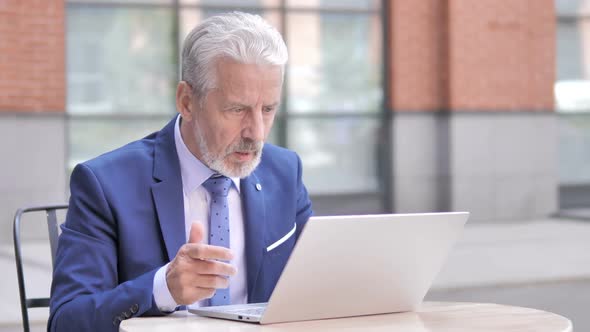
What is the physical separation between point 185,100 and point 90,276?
0.55 m

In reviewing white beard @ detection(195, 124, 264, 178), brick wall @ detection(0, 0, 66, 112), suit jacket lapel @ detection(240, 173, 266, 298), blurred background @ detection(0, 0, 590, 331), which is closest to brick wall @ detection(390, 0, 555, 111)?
blurred background @ detection(0, 0, 590, 331)

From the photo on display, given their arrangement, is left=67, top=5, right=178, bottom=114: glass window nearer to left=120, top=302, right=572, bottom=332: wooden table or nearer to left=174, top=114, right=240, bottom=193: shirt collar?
left=174, top=114, right=240, bottom=193: shirt collar

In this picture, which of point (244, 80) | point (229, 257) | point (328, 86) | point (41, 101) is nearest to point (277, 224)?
point (244, 80)

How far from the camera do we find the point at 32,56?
381 inches

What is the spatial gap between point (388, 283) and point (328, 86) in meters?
9.17

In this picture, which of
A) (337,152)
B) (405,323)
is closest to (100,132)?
(337,152)

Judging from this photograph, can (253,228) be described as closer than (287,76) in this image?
Yes

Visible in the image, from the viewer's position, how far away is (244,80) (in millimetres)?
2432

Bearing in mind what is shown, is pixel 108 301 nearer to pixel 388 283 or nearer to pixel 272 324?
pixel 272 324

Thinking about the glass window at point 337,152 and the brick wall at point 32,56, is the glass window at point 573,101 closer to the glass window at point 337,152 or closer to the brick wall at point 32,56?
the glass window at point 337,152

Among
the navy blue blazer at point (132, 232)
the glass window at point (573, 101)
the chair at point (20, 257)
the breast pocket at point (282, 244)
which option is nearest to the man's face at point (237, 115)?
the navy blue blazer at point (132, 232)

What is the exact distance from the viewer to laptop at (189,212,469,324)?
6.68 ft

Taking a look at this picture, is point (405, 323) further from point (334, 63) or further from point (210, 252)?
point (334, 63)

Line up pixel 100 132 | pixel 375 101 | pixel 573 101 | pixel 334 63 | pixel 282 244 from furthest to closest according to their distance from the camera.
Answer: pixel 573 101, pixel 375 101, pixel 334 63, pixel 100 132, pixel 282 244
